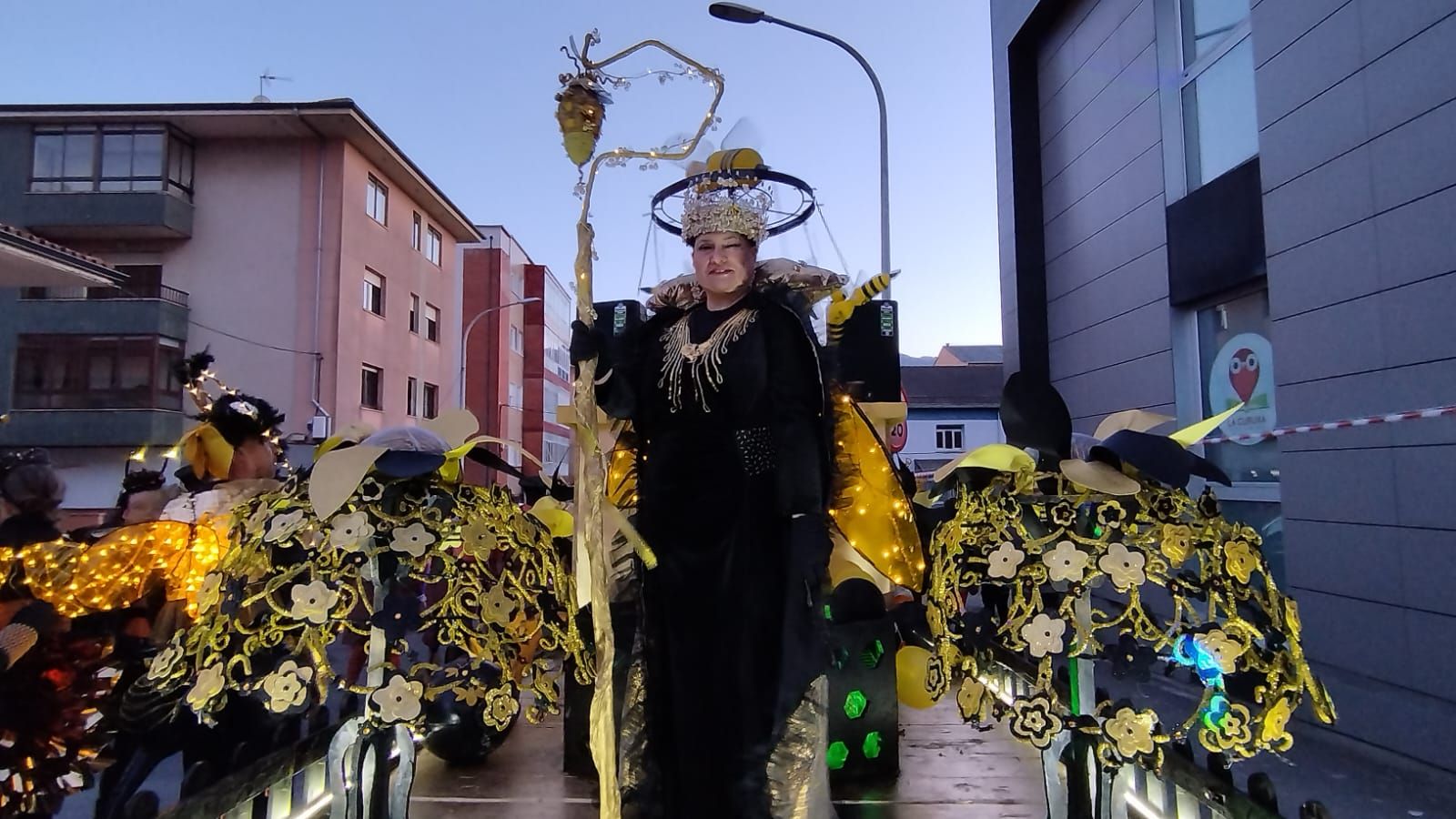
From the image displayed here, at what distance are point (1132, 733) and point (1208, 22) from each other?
24.3 ft

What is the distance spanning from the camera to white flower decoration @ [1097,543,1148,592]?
1.86 metres

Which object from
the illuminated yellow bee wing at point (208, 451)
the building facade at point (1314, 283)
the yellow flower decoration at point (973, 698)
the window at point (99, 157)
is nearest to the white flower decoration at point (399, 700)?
the yellow flower decoration at point (973, 698)

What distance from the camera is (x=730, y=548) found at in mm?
2064

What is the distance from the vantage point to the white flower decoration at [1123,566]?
186 cm

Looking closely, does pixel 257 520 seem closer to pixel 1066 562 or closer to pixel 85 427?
pixel 1066 562

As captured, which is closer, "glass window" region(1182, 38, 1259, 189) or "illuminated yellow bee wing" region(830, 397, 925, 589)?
"illuminated yellow bee wing" region(830, 397, 925, 589)

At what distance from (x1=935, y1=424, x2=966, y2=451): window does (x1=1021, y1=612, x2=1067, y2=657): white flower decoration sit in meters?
26.4

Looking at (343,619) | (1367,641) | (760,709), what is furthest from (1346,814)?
(343,619)

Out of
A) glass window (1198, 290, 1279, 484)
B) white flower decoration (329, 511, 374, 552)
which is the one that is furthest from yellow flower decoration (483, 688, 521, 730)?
glass window (1198, 290, 1279, 484)

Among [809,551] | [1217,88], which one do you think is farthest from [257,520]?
[1217,88]

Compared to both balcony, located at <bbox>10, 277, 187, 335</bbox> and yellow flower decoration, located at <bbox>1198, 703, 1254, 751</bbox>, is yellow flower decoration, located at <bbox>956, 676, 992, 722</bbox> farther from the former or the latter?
balcony, located at <bbox>10, 277, 187, 335</bbox>

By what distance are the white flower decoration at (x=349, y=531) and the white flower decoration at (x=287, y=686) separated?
28cm

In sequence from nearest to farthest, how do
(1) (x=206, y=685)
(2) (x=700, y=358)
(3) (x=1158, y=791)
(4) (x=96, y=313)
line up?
(1) (x=206, y=685), (2) (x=700, y=358), (3) (x=1158, y=791), (4) (x=96, y=313)

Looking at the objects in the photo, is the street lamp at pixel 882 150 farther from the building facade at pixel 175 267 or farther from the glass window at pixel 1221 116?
the building facade at pixel 175 267
